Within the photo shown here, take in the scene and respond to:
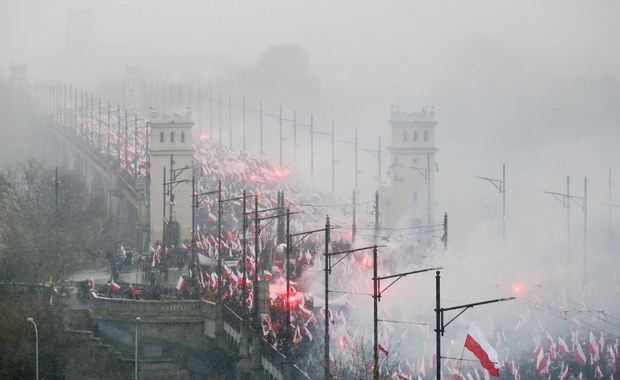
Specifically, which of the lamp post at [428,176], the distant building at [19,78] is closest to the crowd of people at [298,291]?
the lamp post at [428,176]

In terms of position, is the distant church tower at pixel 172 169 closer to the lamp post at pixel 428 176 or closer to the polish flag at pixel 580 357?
the lamp post at pixel 428 176

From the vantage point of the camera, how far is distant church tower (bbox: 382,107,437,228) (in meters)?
98.8

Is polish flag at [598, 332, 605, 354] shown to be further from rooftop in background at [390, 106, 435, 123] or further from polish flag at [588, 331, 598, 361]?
rooftop in background at [390, 106, 435, 123]

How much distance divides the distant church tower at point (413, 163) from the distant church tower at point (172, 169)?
17.1 metres

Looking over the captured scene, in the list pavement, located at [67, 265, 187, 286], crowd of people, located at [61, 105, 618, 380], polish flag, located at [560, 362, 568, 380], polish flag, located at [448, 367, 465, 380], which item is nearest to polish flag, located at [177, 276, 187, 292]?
crowd of people, located at [61, 105, 618, 380]

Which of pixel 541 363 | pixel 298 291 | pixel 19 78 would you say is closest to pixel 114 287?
pixel 298 291

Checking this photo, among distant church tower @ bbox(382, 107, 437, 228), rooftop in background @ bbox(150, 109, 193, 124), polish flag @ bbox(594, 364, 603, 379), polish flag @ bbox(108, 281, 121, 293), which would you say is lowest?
polish flag @ bbox(594, 364, 603, 379)

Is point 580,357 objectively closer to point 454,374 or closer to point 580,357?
point 580,357

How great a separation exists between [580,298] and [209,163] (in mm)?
30358

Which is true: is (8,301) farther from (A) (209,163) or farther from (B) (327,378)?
(A) (209,163)

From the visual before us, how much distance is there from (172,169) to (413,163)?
20.2 m

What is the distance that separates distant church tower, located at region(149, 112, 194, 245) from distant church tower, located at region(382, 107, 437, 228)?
1710 centimetres

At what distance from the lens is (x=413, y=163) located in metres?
98.8

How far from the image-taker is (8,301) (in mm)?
63531
